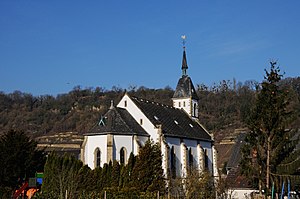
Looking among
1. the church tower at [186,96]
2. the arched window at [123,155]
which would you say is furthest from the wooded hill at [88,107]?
the arched window at [123,155]

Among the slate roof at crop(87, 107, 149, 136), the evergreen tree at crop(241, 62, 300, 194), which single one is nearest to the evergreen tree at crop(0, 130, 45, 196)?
the slate roof at crop(87, 107, 149, 136)

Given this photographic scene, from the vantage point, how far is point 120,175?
3538cm

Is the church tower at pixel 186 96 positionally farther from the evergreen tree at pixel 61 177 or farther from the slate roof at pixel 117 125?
the evergreen tree at pixel 61 177

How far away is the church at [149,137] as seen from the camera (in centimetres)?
4078

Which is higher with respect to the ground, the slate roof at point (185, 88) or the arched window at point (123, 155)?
the slate roof at point (185, 88)

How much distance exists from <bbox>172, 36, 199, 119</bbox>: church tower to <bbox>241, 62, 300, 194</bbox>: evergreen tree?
31313mm

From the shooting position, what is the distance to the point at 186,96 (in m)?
56.3

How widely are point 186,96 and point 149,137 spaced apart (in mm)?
14220

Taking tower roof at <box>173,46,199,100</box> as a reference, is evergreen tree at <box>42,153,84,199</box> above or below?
below

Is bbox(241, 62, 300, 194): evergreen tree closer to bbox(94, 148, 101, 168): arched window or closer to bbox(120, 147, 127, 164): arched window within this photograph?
bbox(120, 147, 127, 164): arched window

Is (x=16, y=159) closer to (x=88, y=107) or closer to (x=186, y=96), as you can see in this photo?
(x=186, y=96)

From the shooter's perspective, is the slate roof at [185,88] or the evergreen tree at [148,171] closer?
the evergreen tree at [148,171]

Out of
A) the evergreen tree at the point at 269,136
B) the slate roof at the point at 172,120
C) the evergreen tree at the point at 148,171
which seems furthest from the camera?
the slate roof at the point at 172,120

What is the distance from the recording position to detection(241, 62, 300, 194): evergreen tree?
23953 mm
